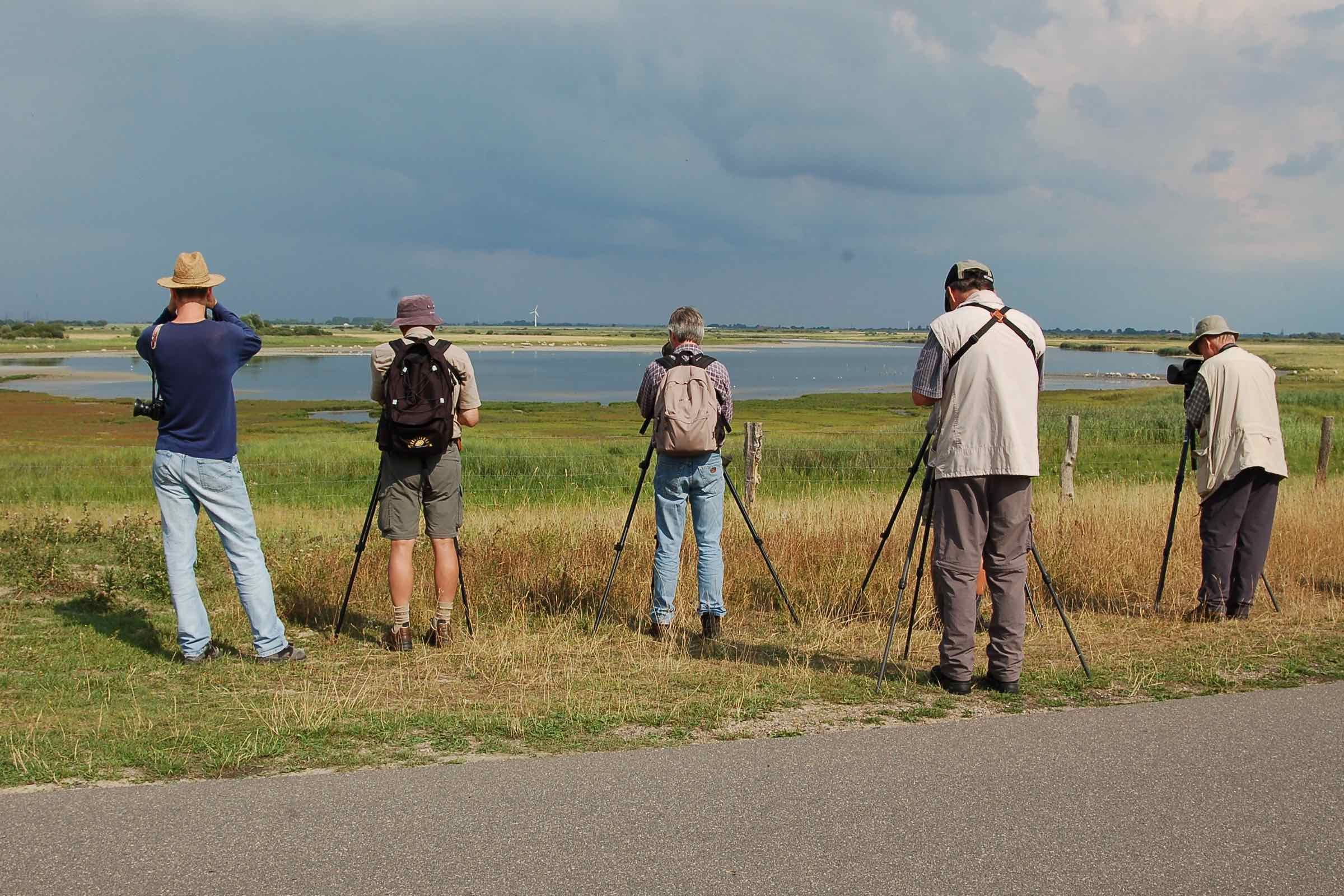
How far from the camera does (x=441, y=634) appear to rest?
6590mm

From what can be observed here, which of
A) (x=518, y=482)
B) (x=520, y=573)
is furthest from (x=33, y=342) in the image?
(x=520, y=573)

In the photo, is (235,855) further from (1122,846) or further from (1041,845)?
(1122,846)

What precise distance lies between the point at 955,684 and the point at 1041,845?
184cm

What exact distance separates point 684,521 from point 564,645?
3.54 feet

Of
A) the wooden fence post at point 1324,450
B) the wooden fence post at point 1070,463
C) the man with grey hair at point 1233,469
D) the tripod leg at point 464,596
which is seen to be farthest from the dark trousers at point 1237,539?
the wooden fence post at point 1324,450

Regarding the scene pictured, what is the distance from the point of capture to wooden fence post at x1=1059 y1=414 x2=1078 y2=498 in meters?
14.4

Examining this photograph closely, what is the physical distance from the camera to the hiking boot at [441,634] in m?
6.59

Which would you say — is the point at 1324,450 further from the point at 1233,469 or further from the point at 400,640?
the point at 400,640

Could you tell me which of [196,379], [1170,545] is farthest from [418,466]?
[1170,545]

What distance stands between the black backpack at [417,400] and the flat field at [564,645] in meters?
1.25

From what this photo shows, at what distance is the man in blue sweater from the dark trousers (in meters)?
5.89

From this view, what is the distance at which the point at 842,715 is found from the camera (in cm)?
511

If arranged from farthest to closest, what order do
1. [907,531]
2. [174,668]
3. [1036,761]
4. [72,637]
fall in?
[907,531] < [72,637] < [174,668] < [1036,761]

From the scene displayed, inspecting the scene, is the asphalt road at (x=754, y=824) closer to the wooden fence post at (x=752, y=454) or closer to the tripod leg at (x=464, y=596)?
the tripod leg at (x=464, y=596)
